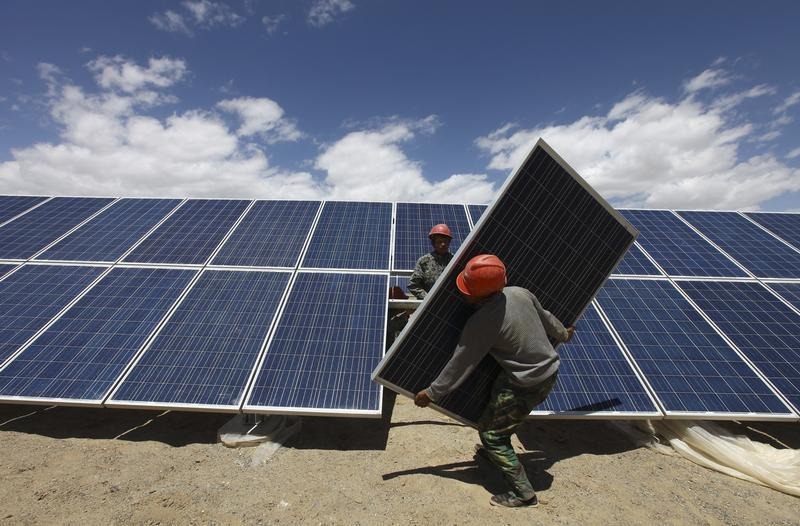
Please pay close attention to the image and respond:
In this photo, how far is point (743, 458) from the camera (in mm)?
5539

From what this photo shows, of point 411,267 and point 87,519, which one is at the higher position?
point 411,267

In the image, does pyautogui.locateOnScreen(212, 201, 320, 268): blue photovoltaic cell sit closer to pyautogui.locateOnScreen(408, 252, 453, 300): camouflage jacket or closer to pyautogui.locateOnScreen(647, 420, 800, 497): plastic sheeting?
pyautogui.locateOnScreen(408, 252, 453, 300): camouflage jacket

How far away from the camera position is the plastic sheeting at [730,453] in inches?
209

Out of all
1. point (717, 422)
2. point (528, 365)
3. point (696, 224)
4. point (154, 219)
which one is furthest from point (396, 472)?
point (696, 224)

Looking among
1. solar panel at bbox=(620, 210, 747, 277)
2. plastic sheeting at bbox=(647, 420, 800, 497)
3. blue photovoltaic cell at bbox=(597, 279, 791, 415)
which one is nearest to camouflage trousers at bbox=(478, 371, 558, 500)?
blue photovoltaic cell at bbox=(597, 279, 791, 415)

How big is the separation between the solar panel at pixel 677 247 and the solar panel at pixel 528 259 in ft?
17.6

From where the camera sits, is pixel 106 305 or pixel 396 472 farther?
pixel 106 305

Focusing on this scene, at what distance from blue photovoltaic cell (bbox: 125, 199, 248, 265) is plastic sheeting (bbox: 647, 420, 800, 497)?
1106 centimetres

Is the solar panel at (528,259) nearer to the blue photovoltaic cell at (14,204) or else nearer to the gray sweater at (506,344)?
the gray sweater at (506,344)

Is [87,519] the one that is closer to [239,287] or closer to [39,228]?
[239,287]

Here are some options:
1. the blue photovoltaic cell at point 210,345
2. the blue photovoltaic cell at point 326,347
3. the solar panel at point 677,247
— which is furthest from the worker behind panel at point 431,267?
the solar panel at point 677,247

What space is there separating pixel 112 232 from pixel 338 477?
32.4 feet

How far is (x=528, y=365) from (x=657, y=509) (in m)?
3.01

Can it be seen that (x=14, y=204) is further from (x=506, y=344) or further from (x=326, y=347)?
(x=506, y=344)
